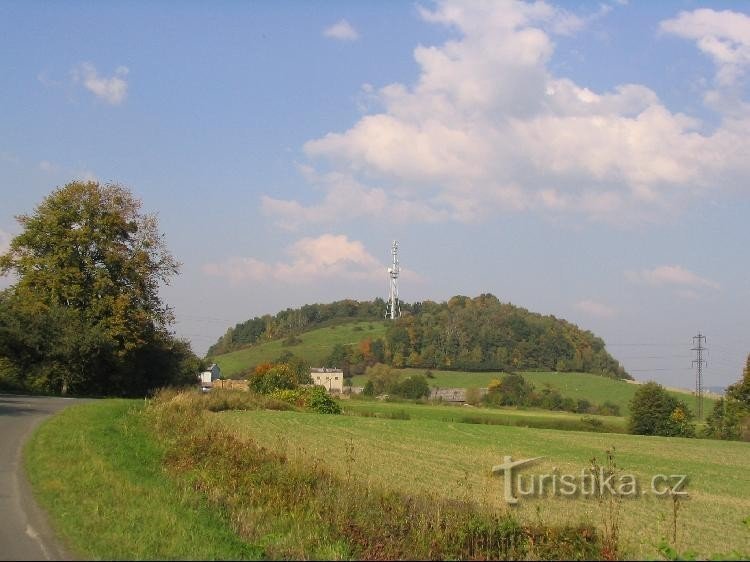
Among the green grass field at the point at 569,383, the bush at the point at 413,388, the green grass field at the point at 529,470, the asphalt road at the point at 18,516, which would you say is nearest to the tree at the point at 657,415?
the green grass field at the point at 529,470

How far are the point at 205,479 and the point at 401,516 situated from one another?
3707 millimetres

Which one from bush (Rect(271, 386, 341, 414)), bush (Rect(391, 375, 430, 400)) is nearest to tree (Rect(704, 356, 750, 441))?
bush (Rect(271, 386, 341, 414))

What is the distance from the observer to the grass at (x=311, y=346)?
421 feet

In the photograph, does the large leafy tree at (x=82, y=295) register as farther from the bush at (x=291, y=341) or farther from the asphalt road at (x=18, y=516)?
the bush at (x=291, y=341)

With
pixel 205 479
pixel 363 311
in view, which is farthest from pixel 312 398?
pixel 363 311

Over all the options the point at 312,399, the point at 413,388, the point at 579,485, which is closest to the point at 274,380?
the point at 312,399

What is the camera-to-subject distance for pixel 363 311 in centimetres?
17212

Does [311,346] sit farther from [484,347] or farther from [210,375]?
[484,347]

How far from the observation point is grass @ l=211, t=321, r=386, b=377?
128375 mm

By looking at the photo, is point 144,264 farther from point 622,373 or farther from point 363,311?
point 363,311

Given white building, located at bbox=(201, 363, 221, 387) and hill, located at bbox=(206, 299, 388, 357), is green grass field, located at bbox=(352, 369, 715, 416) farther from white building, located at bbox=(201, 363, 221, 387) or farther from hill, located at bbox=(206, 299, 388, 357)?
hill, located at bbox=(206, 299, 388, 357)

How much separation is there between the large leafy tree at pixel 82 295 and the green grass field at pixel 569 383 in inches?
2688

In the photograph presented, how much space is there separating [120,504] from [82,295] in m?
36.5

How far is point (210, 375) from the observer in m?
112
